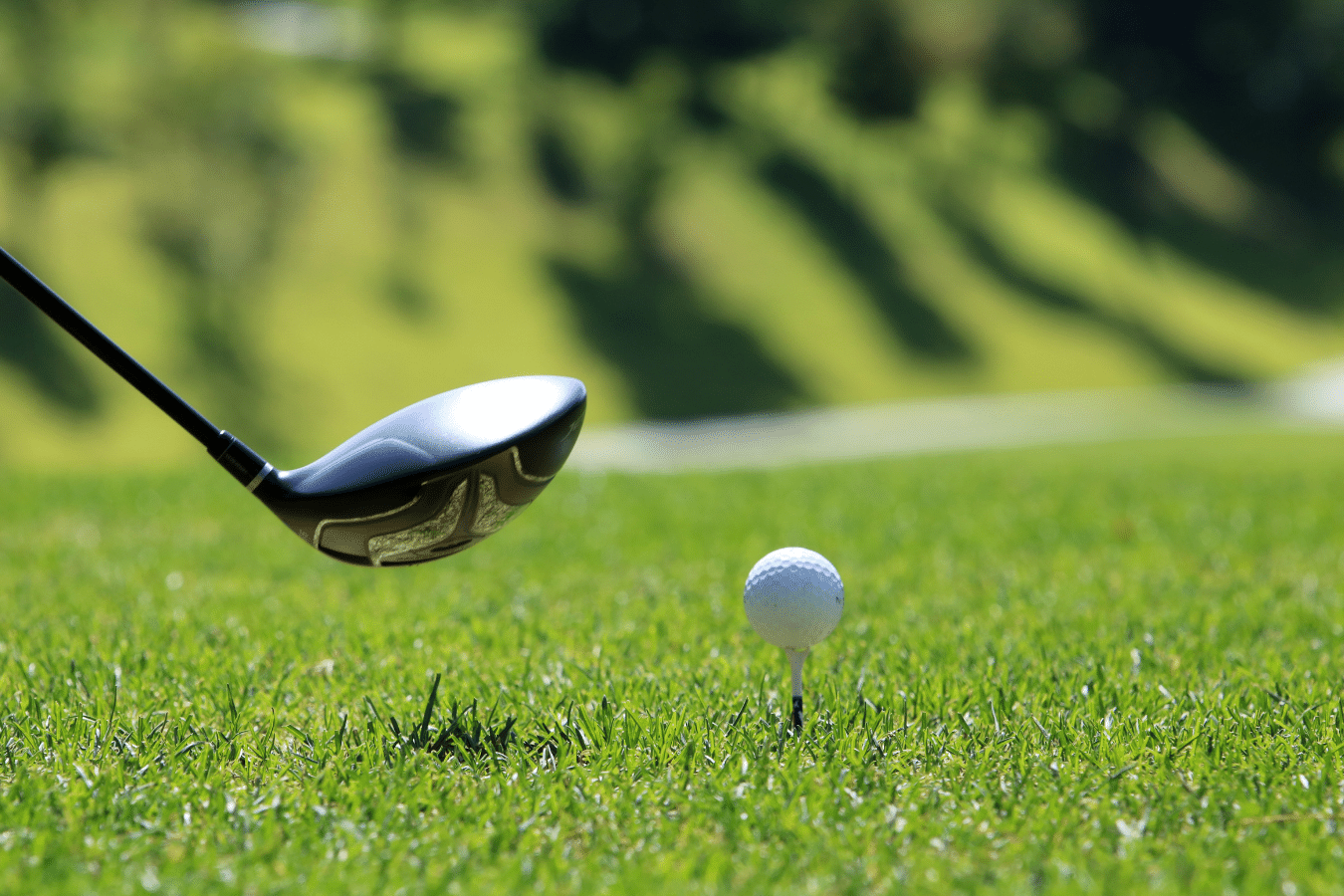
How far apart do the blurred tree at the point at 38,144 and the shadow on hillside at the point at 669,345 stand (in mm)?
14508

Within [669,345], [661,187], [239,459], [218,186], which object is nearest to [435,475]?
[239,459]

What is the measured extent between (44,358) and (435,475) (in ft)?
99.4

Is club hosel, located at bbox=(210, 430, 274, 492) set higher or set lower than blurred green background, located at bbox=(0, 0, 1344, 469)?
lower

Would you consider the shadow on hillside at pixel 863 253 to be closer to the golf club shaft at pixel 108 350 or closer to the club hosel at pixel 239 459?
the club hosel at pixel 239 459

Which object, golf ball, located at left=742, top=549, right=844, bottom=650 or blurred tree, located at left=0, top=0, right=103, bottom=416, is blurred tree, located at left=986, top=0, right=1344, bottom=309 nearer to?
blurred tree, located at left=0, top=0, right=103, bottom=416

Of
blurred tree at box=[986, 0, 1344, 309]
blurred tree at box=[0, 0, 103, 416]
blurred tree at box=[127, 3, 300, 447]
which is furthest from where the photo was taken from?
blurred tree at box=[986, 0, 1344, 309]

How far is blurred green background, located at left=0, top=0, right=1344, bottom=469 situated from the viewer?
30.1 meters

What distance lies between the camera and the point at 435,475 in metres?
3.01

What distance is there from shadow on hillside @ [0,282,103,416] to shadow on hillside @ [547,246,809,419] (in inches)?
562

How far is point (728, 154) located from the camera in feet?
149

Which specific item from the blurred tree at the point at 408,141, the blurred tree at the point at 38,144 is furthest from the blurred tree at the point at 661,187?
the blurred tree at the point at 38,144

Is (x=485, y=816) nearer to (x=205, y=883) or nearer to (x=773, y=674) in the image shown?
(x=205, y=883)

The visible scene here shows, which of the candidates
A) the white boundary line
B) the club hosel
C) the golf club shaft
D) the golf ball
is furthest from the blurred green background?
the golf ball

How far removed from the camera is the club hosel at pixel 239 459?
10.3 ft
